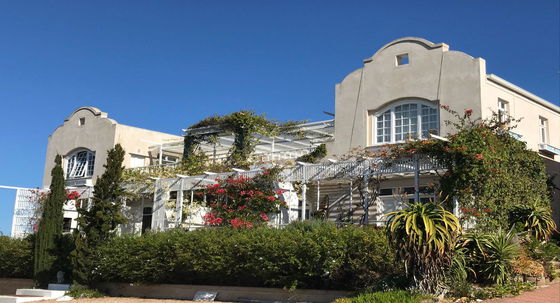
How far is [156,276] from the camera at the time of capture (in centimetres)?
1741

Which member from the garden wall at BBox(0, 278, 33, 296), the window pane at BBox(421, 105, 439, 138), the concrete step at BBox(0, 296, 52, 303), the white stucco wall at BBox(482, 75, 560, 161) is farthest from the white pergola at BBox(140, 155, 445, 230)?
the garden wall at BBox(0, 278, 33, 296)

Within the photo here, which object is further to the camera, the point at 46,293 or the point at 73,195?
the point at 73,195

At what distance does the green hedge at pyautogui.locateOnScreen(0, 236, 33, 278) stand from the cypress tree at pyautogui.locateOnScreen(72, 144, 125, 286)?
10.2 ft

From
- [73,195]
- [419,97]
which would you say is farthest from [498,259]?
[73,195]

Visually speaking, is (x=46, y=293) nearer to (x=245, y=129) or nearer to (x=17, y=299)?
(x=17, y=299)

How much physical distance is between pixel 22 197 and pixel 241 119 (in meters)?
11.3

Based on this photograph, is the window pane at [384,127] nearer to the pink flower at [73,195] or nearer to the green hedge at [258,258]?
the green hedge at [258,258]

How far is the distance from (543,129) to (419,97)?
21.0 feet

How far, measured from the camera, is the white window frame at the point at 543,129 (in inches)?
959

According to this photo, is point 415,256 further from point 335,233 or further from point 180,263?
point 180,263

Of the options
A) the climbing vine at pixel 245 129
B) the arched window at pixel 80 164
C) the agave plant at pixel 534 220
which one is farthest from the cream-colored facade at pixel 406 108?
the arched window at pixel 80 164

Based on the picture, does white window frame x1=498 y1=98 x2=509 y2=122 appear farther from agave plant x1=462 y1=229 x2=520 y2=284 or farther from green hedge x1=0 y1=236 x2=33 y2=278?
green hedge x1=0 y1=236 x2=33 y2=278

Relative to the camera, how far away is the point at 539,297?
38.7 ft

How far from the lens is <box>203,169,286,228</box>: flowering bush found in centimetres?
2133
